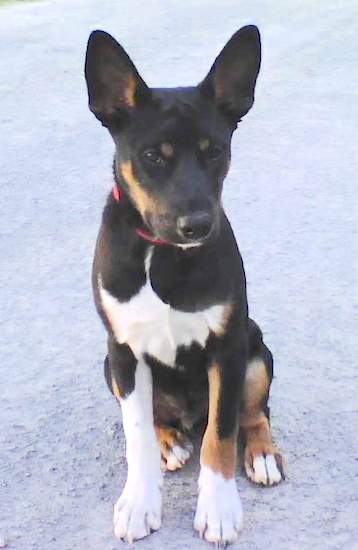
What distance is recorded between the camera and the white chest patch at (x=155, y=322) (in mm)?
3166

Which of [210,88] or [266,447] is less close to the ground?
[210,88]

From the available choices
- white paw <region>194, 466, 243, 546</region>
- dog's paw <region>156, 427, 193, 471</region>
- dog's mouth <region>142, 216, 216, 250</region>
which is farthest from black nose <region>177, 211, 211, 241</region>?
dog's paw <region>156, 427, 193, 471</region>

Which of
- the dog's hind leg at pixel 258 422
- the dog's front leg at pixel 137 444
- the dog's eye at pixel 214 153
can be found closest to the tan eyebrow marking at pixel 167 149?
the dog's eye at pixel 214 153

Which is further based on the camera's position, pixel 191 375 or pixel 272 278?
pixel 272 278

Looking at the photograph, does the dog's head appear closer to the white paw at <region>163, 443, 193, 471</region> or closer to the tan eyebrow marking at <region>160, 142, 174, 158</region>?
the tan eyebrow marking at <region>160, 142, 174, 158</region>

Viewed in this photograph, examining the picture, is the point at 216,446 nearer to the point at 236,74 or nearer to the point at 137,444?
the point at 137,444

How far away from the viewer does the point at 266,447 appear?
348 centimetres

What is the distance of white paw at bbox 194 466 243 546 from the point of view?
318 centimetres

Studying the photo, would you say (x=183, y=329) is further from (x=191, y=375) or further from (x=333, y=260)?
(x=333, y=260)

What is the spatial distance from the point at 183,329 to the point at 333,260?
203 cm

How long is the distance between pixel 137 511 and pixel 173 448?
0.35 metres

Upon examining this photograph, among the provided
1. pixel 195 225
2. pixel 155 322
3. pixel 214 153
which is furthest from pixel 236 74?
pixel 155 322

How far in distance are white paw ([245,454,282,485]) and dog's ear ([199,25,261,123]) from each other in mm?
1156

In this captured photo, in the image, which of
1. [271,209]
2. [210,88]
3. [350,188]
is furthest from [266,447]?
[350,188]
